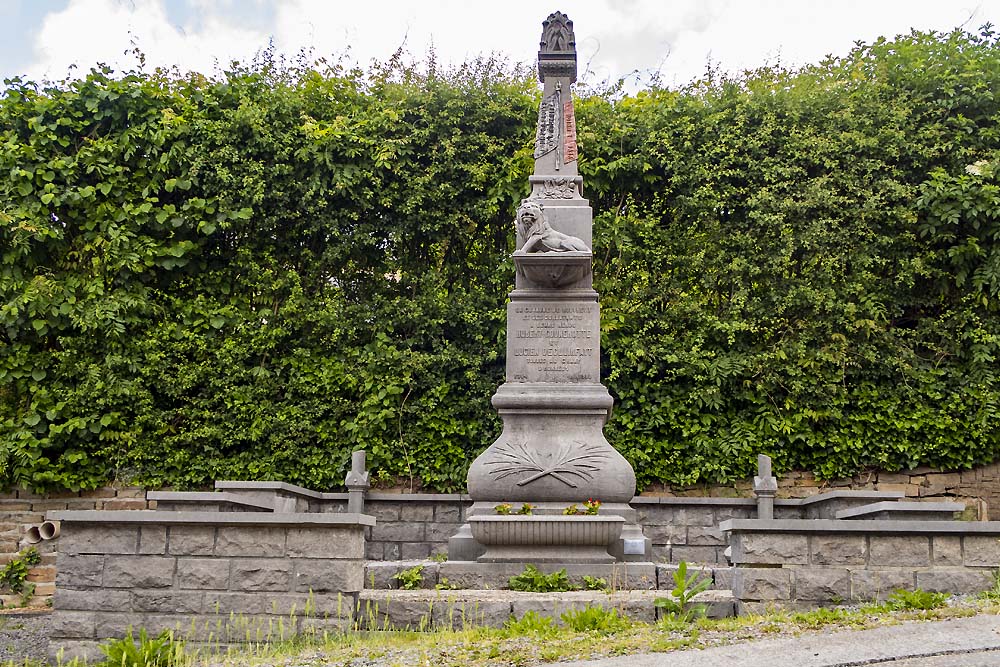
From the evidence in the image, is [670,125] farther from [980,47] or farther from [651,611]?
[651,611]

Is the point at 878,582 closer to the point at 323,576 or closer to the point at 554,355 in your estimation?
the point at 323,576

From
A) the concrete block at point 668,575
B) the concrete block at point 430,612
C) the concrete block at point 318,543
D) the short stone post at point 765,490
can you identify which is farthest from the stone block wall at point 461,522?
the concrete block at point 318,543

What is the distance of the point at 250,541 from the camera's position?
5.62 meters

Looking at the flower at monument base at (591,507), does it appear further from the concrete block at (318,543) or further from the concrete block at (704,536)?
the concrete block at (704,536)

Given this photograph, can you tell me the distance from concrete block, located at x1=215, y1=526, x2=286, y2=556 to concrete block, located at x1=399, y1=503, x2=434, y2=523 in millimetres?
4355

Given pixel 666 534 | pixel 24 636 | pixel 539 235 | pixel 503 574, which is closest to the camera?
pixel 503 574

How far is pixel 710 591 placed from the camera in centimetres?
607

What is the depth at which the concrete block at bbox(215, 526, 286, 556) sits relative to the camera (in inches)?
221

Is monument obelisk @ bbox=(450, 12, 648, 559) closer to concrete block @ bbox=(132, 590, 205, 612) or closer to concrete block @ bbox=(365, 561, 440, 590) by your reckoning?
concrete block @ bbox=(365, 561, 440, 590)

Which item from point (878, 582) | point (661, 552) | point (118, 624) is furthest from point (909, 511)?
point (118, 624)

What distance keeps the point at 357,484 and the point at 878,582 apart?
18.5 ft

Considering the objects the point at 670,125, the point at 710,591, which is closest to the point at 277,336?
the point at 670,125

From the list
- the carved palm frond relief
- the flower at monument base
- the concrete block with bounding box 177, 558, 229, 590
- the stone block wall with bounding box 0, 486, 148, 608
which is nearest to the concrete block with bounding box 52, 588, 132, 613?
the concrete block with bounding box 177, 558, 229, 590

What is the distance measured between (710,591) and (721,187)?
20.3ft
